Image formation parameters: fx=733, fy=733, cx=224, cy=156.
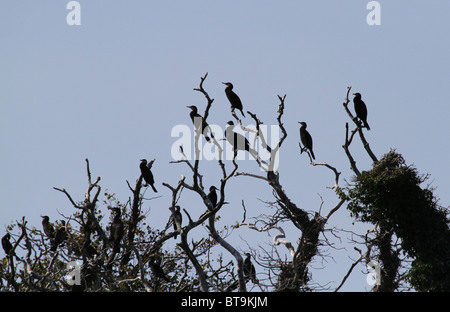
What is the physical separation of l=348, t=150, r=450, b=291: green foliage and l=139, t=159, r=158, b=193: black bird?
4663mm

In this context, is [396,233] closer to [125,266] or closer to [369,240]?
[369,240]

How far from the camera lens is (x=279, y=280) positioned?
15.7 meters

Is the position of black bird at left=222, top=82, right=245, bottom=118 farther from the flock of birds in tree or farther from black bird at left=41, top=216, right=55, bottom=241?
black bird at left=41, top=216, right=55, bottom=241

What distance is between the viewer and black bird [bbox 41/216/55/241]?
61.8 ft

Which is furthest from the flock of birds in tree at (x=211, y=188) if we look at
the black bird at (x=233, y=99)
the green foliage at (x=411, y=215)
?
the green foliage at (x=411, y=215)

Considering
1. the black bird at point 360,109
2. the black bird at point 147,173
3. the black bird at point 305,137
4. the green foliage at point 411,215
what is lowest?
the green foliage at point 411,215

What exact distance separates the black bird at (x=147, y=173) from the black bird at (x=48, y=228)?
3.45 metres

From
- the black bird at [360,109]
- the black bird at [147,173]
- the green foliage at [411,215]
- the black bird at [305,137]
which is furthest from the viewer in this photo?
the black bird at [305,137]

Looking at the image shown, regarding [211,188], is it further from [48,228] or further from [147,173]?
[48,228]

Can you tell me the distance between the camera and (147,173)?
16953 millimetres

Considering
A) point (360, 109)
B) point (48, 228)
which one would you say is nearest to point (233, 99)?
point (360, 109)

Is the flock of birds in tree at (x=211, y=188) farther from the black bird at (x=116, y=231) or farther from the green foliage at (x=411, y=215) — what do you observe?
the green foliage at (x=411, y=215)

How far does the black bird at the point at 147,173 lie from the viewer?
16.9 m
